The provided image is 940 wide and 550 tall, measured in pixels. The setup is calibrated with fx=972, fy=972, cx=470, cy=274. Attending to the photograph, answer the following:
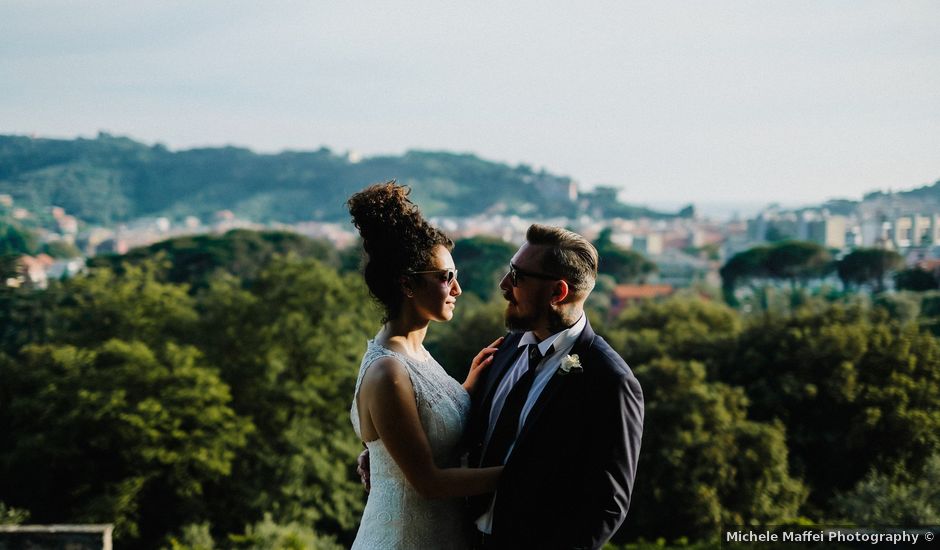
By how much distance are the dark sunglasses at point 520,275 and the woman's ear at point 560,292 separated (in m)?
0.02

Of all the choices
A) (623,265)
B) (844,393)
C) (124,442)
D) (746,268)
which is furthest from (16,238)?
(844,393)

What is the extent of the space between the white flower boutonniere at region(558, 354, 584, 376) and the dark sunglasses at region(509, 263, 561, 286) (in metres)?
0.22

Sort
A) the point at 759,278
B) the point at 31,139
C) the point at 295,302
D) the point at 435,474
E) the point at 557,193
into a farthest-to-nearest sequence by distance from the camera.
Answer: the point at 557,193 → the point at 31,139 → the point at 759,278 → the point at 295,302 → the point at 435,474

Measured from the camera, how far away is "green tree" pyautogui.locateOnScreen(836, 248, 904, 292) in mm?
38469

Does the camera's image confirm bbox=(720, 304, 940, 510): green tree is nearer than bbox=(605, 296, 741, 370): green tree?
Yes

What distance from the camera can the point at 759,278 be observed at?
52.8 meters

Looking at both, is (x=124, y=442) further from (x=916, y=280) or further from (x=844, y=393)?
(x=916, y=280)

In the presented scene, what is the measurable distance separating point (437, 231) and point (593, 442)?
703 mm

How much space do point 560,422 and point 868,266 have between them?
1684 inches

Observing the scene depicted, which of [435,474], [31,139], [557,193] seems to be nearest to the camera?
[435,474]

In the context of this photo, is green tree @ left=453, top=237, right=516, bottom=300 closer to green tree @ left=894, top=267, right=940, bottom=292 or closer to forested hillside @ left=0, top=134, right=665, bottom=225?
green tree @ left=894, top=267, right=940, bottom=292

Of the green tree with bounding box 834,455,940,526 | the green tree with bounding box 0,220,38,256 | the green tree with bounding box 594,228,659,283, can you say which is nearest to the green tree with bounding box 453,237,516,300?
the green tree with bounding box 594,228,659,283

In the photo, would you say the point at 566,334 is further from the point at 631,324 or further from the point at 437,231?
the point at 631,324

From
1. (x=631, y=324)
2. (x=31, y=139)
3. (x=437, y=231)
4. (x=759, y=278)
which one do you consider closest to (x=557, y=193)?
(x=31, y=139)
